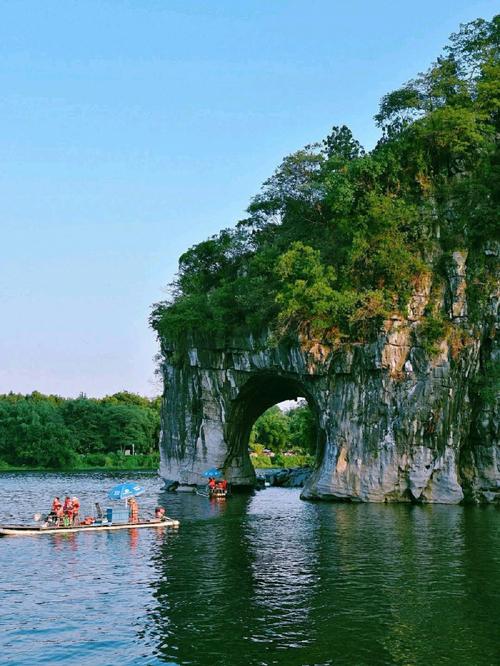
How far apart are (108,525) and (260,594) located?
1515 centimetres

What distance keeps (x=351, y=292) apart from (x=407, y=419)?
7904 millimetres

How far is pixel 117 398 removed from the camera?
137 meters

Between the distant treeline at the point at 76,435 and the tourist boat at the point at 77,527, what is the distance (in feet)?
225

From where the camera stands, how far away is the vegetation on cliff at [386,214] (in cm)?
4356

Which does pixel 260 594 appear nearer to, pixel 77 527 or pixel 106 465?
pixel 77 527

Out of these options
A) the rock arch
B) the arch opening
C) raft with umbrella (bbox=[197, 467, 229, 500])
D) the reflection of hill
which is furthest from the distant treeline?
the reflection of hill

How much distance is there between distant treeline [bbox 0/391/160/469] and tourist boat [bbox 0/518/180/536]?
2695 inches

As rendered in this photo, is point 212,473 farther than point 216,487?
Yes

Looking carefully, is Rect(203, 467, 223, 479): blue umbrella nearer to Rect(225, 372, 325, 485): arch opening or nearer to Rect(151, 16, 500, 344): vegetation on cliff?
Rect(225, 372, 325, 485): arch opening

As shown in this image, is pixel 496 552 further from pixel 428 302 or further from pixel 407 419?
pixel 428 302

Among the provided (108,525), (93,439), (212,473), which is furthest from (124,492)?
(93,439)

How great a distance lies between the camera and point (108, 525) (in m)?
33.8

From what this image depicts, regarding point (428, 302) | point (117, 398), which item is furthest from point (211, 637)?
point (117, 398)

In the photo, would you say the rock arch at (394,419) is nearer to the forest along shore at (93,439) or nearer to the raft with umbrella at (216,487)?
the raft with umbrella at (216,487)
